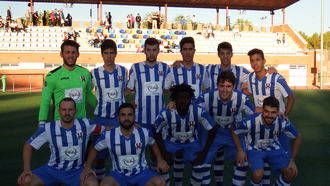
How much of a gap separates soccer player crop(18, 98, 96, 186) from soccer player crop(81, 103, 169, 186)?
6.2 inches

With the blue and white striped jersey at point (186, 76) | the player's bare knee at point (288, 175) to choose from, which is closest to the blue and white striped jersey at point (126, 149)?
the blue and white striped jersey at point (186, 76)

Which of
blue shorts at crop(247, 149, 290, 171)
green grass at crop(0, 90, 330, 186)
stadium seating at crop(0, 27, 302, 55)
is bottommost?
green grass at crop(0, 90, 330, 186)

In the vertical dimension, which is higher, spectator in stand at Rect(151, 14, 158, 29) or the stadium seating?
spectator in stand at Rect(151, 14, 158, 29)

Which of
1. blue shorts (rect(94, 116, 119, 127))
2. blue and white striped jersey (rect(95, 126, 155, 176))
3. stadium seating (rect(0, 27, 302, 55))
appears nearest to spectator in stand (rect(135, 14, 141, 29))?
stadium seating (rect(0, 27, 302, 55))

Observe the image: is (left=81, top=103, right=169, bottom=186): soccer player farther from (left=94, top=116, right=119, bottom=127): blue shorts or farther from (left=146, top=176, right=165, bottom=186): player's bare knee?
(left=94, top=116, right=119, bottom=127): blue shorts

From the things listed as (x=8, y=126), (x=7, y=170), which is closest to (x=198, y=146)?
(x=7, y=170)

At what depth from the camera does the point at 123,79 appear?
460cm

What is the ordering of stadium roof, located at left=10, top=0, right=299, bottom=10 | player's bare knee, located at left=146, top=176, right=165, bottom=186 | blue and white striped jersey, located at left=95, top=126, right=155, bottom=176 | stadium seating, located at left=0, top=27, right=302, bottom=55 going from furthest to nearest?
stadium roof, located at left=10, top=0, right=299, bottom=10 < stadium seating, located at left=0, top=27, right=302, bottom=55 < blue and white striped jersey, located at left=95, top=126, right=155, bottom=176 < player's bare knee, located at left=146, top=176, right=165, bottom=186

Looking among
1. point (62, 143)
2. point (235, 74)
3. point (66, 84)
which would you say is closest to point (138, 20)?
point (235, 74)

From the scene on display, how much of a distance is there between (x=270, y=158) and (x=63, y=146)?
223cm

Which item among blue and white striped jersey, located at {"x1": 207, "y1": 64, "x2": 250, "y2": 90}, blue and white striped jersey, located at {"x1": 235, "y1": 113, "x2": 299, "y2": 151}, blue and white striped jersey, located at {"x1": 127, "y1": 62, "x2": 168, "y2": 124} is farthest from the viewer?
blue and white striped jersey, located at {"x1": 207, "y1": 64, "x2": 250, "y2": 90}

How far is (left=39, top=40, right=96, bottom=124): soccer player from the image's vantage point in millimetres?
4137

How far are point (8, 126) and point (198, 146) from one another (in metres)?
6.08

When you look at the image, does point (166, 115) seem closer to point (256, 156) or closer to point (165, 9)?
point (256, 156)
